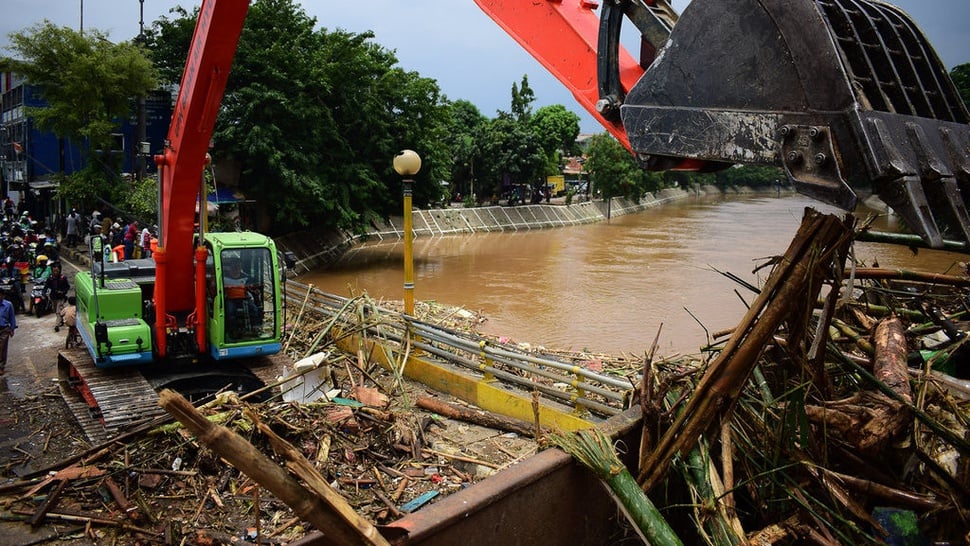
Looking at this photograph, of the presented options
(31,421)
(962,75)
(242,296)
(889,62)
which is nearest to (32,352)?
(31,421)

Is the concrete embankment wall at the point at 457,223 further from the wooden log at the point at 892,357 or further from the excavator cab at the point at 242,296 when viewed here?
the wooden log at the point at 892,357

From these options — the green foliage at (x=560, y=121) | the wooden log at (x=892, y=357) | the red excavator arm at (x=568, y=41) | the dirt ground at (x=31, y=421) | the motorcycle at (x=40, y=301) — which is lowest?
the dirt ground at (x=31, y=421)

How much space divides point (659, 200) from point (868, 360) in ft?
200

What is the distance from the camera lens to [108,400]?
691 centimetres

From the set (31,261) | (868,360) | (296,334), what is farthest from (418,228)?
(868,360)

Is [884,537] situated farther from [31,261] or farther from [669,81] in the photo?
[31,261]

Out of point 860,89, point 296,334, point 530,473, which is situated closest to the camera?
point 860,89

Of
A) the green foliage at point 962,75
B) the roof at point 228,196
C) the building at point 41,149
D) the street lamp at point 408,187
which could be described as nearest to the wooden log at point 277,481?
the street lamp at point 408,187

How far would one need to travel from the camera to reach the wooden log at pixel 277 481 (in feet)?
6.90

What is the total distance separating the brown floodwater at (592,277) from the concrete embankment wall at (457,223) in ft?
2.63

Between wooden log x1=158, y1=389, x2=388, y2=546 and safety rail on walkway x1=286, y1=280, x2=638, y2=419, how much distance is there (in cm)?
282

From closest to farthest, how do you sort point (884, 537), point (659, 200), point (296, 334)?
point (884, 537)
point (296, 334)
point (659, 200)

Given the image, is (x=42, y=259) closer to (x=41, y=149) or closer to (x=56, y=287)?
(x=56, y=287)

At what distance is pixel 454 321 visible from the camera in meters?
14.4
